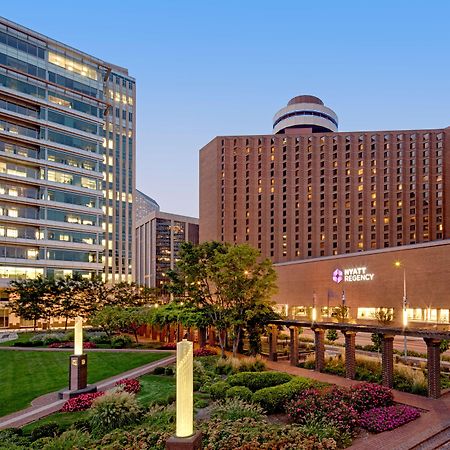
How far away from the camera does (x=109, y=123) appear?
441 ft

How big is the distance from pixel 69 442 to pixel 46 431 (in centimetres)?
334

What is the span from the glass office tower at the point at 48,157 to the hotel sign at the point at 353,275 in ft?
141

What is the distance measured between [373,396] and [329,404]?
2240mm

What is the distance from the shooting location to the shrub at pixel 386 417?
50.2 ft

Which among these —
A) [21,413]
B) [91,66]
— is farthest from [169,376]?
[91,66]

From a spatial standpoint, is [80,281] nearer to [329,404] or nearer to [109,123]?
[329,404]

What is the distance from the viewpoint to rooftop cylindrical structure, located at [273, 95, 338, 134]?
472 ft

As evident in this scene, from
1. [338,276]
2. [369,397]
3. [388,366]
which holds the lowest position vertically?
[369,397]

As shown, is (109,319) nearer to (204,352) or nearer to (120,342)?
(120,342)

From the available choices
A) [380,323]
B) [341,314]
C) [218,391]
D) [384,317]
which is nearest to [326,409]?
[218,391]

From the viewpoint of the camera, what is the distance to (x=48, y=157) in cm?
7569

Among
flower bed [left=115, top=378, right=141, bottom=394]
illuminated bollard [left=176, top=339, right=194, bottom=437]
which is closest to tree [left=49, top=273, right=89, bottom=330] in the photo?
flower bed [left=115, top=378, right=141, bottom=394]

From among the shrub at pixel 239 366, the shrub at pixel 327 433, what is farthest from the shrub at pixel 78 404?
the shrub at pixel 327 433

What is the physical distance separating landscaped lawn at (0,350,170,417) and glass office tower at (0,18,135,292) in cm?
3701
